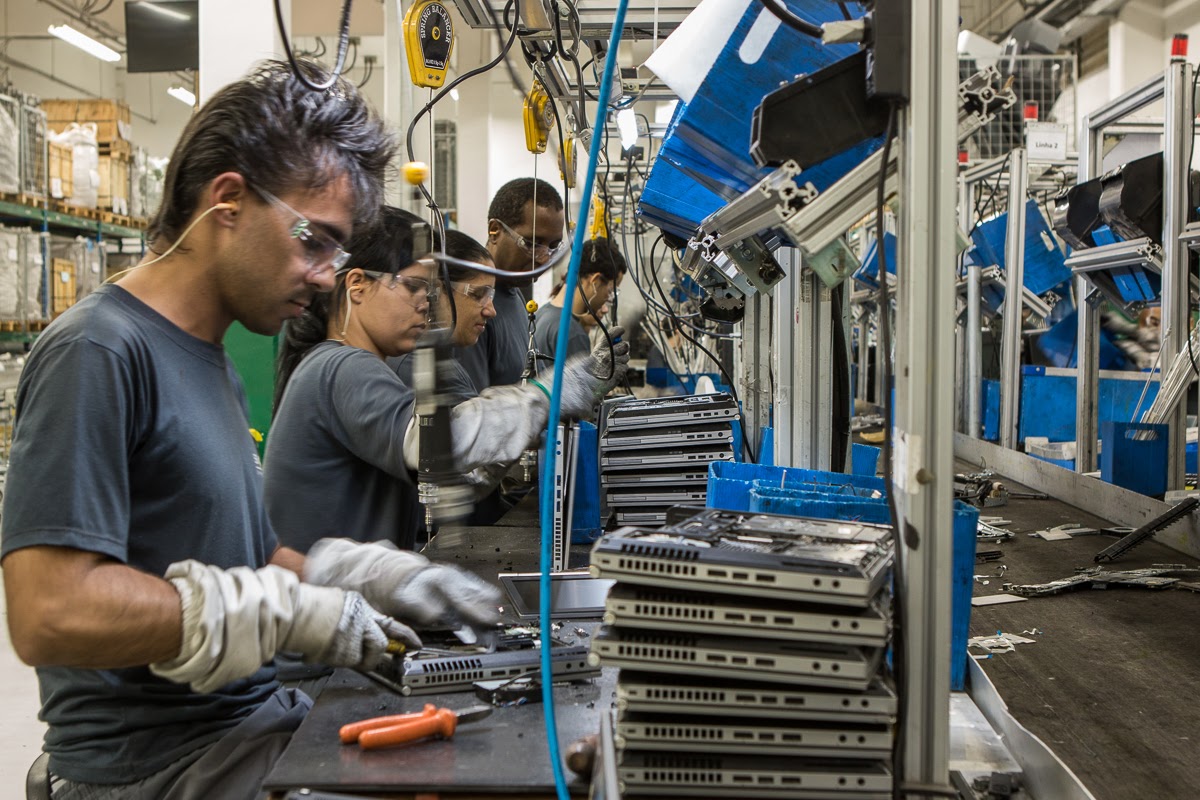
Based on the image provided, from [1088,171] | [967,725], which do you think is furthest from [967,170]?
[967,725]

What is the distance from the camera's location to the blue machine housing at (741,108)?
1396mm

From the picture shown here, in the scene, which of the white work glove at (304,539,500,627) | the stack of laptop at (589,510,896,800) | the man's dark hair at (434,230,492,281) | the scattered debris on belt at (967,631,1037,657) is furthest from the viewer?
the man's dark hair at (434,230,492,281)

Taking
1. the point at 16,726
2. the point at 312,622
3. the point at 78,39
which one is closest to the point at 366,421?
the point at 312,622

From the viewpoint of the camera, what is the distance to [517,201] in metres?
3.81

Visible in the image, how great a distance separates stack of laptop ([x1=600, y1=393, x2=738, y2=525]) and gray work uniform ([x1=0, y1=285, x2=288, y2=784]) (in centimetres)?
127

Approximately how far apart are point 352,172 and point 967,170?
17.4 feet

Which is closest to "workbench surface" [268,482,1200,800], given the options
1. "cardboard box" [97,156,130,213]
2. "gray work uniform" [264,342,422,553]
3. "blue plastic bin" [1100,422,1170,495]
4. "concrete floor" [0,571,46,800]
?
"gray work uniform" [264,342,422,553]

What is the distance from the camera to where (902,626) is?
3.45ft

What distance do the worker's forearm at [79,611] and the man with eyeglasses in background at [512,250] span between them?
245cm

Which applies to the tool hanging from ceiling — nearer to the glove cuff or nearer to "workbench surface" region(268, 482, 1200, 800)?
"workbench surface" region(268, 482, 1200, 800)

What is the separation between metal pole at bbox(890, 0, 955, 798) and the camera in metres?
1.03

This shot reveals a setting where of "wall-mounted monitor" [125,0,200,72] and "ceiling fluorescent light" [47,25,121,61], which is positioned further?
"ceiling fluorescent light" [47,25,121,61]

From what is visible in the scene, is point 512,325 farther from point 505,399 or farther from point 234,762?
point 234,762

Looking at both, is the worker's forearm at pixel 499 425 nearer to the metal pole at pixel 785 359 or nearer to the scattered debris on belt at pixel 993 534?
the metal pole at pixel 785 359
